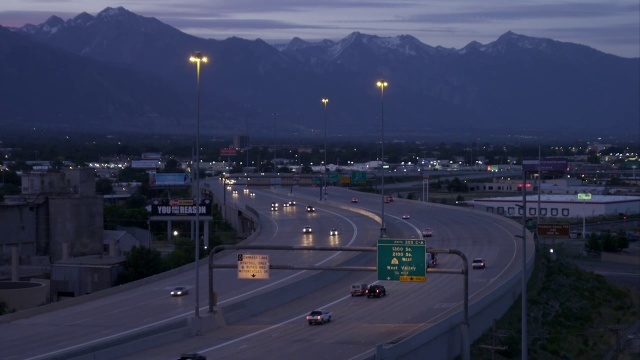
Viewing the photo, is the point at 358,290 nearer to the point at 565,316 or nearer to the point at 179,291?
the point at 179,291

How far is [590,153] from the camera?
485ft

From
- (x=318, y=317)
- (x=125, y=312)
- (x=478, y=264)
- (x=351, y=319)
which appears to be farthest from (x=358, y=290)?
(x=478, y=264)

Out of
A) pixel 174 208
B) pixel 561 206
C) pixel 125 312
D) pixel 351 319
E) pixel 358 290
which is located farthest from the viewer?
pixel 561 206

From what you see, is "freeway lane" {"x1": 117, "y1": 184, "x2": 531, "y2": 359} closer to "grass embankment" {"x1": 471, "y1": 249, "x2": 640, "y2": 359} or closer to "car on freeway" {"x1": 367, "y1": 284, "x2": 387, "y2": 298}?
"car on freeway" {"x1": 367, "y1": 284, "x2": 387, "y2": 298}

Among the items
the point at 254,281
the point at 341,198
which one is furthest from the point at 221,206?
the point at 254,281

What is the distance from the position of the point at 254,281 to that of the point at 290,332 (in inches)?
391

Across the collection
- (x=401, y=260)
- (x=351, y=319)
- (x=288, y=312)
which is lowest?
(x=288, y=312)

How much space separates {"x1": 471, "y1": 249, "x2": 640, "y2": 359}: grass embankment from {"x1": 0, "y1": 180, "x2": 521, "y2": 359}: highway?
1.31 meters

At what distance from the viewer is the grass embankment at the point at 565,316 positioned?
2952 cm

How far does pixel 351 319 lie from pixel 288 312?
2609mm

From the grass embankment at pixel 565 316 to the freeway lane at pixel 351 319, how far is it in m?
1.20

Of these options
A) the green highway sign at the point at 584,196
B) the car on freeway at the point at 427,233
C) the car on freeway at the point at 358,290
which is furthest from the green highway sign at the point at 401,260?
the green highway sign at the point at 584,196

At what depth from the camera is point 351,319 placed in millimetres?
28781

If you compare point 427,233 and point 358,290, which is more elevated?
point 427,233
